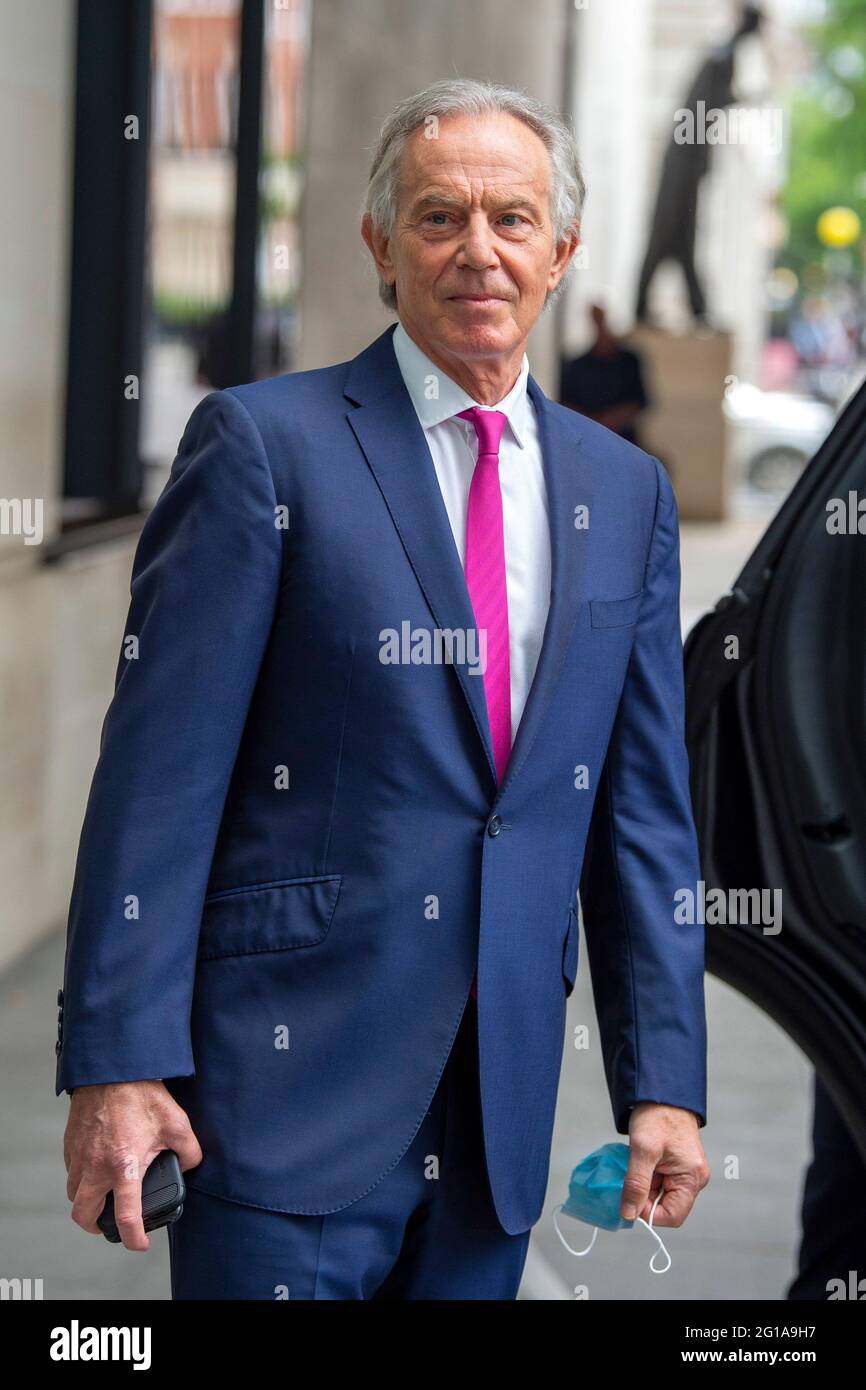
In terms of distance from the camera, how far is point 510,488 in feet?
6.86

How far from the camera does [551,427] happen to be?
7.06 ft

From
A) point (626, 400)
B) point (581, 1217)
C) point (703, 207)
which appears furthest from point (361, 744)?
point (703, 207)

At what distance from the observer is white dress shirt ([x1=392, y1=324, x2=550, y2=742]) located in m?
2.05

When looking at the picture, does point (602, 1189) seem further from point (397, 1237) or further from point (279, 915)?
point (279, 915)

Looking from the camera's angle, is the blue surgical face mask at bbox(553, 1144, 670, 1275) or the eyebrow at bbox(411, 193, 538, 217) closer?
the eyebrow at bbox(411, 193, 538, 217)

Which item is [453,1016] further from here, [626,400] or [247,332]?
[626,400]

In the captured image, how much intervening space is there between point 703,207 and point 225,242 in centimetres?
1313

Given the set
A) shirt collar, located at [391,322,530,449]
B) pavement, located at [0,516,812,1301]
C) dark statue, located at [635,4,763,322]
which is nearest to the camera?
shirt collar, located at [391,322,530,449]

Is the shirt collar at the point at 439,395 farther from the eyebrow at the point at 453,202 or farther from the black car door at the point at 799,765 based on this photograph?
the black car door at the point at 799,765

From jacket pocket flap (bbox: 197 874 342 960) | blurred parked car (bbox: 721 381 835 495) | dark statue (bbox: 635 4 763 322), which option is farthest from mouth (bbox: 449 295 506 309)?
blurred parked car (bbox: 721 381 835 495)

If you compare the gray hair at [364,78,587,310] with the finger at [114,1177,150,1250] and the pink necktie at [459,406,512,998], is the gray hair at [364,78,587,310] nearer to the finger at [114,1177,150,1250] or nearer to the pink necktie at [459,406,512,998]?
the pink necktie at [459,406,512,998]

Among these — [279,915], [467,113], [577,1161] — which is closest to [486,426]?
[467,113]

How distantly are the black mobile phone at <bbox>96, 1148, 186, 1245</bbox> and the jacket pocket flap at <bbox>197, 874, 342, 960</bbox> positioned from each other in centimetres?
22

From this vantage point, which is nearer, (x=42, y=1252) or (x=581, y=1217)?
(x=581, y=1217)
